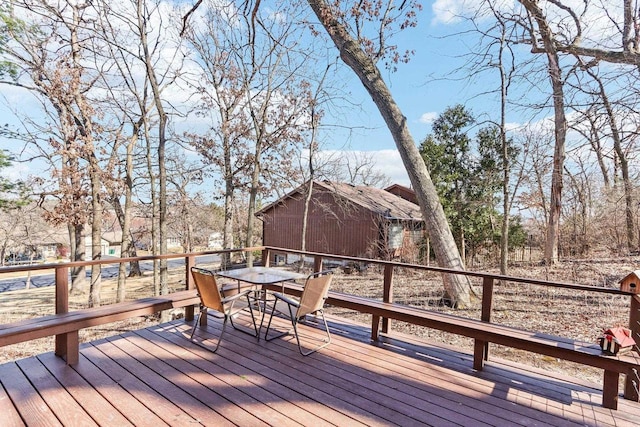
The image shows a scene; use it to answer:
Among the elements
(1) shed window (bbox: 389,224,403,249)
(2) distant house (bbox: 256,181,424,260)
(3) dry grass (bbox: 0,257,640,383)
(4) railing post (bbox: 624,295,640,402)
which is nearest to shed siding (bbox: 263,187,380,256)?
(2) distant house (bbox: 256,181,424,260)

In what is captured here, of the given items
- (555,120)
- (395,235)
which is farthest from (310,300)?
(395,235)

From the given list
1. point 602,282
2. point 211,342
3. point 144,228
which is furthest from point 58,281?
point 144,228

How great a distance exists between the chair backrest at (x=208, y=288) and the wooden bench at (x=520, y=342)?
4.64ft

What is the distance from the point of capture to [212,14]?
11625 mm

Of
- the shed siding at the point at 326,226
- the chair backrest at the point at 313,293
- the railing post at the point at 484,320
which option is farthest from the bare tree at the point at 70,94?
the railing post at the point at 484,320

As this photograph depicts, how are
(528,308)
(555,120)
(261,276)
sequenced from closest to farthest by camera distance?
(261,276) → (528,308) → (555,120)

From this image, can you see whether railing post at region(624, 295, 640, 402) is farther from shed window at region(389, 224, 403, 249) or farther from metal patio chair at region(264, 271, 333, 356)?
shed window at region(389, 224, 403, 249)

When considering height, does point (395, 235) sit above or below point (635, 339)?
below

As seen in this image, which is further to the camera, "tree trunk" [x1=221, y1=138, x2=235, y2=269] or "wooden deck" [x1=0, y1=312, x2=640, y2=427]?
"tree trunk" [x1=221, y1=138, x2=235, y2=269]

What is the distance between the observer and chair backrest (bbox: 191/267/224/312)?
3406 millimetres

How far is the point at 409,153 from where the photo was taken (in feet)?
20.6

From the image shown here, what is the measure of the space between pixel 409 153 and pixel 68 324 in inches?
216

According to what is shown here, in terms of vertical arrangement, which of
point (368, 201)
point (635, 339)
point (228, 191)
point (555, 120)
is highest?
point (555, 120)

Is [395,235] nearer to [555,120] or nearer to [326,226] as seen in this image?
[326,226]
